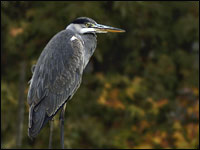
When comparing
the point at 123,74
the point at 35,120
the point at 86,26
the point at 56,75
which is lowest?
the point at 123,74

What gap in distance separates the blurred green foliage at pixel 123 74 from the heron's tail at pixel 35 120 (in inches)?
84.8

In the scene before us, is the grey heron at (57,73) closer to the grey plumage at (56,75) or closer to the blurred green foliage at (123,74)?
the grey plumage at (56,75)

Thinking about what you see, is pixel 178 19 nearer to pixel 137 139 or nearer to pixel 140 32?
pixel 140 32

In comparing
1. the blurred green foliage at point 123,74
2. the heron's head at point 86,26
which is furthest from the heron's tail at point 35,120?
the blurred green foliage at point 123,74

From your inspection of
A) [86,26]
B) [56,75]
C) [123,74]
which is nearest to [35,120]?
[56,75]

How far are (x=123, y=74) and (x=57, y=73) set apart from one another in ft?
10.0

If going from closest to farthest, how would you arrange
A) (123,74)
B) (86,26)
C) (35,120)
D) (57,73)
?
(35,120), (57,73), (86,26), (123,74)

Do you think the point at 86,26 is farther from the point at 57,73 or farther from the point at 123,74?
the point at 123,74

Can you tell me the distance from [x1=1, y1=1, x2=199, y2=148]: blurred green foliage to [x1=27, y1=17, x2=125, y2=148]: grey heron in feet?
5.88

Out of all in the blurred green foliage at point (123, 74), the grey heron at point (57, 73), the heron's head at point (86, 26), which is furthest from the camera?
the blurred green foliage at point (123, 74)

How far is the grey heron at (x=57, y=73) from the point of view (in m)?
2.81

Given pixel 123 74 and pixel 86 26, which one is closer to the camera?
pixel 86 26

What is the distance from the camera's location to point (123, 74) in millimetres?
5863

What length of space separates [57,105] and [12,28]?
2.36m
